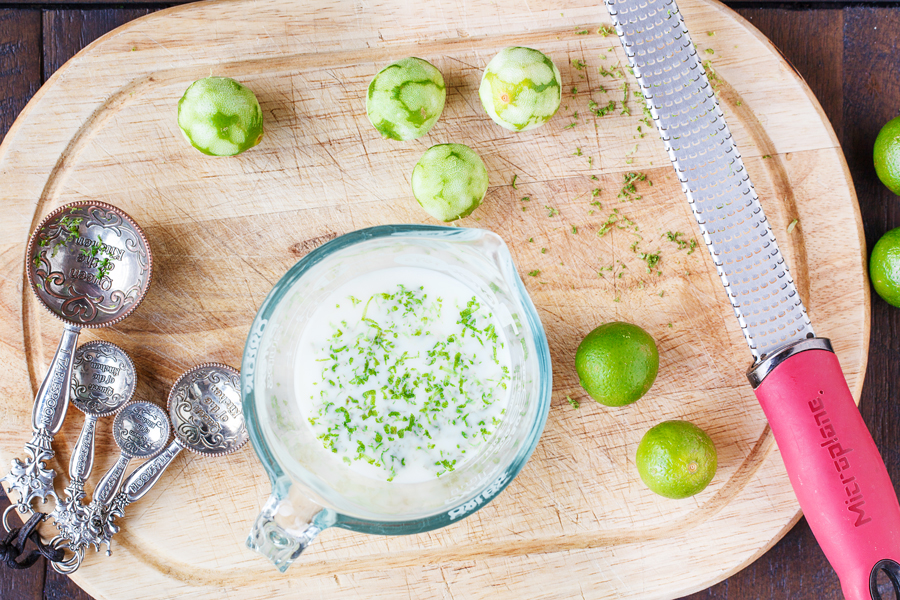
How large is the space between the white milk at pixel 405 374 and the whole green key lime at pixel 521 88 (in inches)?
20.5

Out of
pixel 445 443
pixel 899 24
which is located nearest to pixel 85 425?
pixel 445 443

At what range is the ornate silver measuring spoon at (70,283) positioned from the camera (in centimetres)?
190

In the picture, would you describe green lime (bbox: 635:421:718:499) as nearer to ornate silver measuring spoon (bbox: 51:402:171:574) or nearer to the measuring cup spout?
the measuring cup spout

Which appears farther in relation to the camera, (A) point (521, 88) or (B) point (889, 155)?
(B) point (889, 155)

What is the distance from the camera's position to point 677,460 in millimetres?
1763

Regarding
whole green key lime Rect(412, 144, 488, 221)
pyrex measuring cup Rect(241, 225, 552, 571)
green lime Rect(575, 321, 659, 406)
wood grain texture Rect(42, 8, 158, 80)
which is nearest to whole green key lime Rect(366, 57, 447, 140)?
whole green key lime Rect(412, 144, 488, 221)

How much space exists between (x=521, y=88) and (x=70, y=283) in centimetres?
152

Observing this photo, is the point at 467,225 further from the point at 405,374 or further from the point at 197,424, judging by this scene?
the point at 197,424

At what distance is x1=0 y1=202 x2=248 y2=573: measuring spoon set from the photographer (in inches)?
75.0

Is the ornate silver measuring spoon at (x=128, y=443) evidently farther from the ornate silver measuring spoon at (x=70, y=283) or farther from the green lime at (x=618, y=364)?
the green lime at (x=618, y=364)

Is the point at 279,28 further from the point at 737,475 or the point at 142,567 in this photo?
the point at 737,475

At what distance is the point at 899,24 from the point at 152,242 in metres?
2.61

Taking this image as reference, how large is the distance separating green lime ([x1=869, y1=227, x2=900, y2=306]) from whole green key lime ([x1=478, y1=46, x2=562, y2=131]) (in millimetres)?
1153

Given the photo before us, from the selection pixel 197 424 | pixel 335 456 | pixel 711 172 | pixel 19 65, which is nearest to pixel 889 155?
pixel 711 172
